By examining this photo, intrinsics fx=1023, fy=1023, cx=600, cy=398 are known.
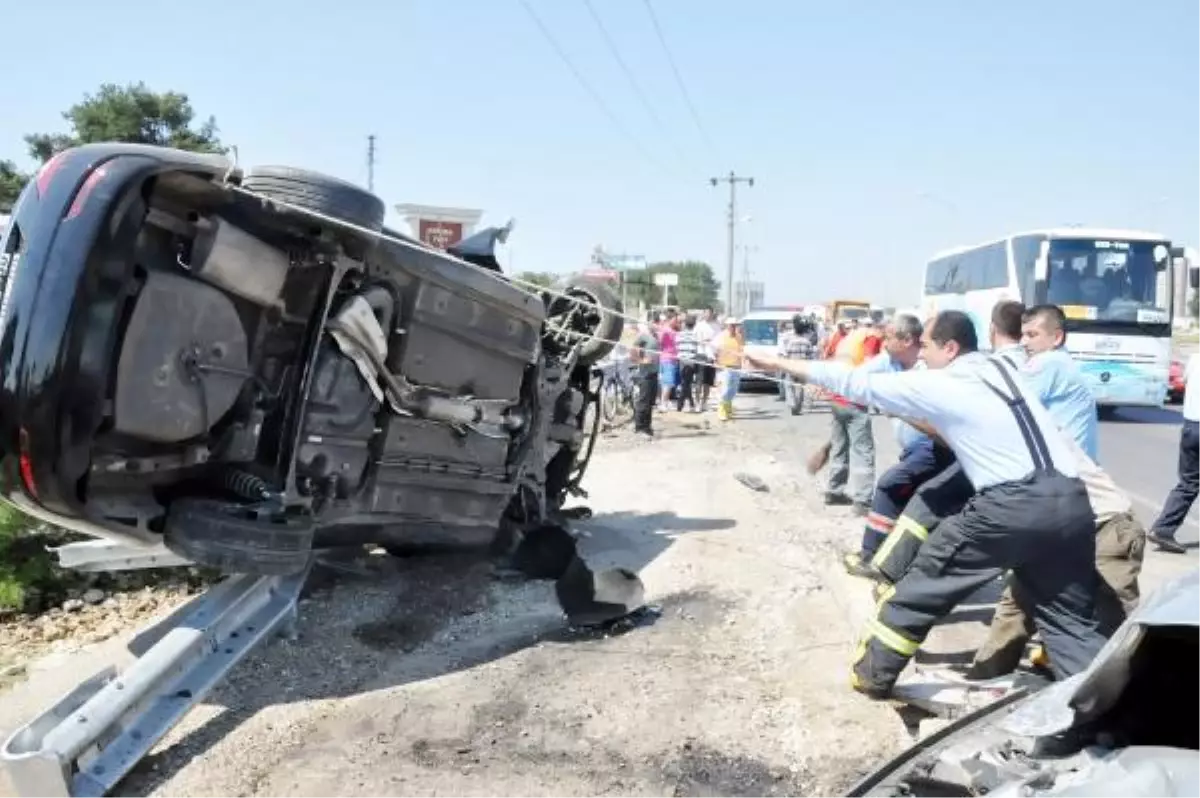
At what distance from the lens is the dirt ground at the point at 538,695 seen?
362cm

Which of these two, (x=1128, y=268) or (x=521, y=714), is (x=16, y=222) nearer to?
(x=521, y=714)

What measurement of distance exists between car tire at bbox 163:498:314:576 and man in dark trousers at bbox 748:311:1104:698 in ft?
7.53

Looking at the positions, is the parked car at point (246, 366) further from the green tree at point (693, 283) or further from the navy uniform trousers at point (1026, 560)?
the green tree at point (693, 283)

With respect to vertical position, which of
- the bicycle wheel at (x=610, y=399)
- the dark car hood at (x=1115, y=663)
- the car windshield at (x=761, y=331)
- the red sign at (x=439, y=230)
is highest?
the red sign at (x=439, y=230)

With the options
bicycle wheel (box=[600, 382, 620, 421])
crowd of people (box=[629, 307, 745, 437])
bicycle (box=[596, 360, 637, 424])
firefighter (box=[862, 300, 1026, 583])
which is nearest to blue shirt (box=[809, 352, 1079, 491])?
firefighter (box=[862, 300, 1026, 583])

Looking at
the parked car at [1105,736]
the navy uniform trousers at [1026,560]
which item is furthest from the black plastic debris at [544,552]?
the parked car at [1105,736]

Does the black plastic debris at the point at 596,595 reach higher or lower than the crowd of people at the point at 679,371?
lower

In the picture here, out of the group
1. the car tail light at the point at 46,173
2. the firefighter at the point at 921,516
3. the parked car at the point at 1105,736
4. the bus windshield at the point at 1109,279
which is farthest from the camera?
the bus windshield at the point at 1109,279

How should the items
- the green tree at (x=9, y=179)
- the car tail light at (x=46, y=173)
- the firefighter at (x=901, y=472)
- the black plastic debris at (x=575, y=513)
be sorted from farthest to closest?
the green tree at (x=9, y=179), the black plastic debris at (x=575, y=513), the firefighter at (x=901, y=472), the car tail light at (x=46, y=173)

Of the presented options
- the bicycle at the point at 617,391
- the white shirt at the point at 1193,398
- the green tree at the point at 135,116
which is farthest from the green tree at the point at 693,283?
the white shirt at the point at 1193,398

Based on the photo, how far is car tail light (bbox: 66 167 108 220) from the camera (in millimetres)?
3371

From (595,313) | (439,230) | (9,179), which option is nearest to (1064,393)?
(595,313)

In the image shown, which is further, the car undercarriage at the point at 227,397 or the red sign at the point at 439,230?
the red sign at the point at 439,230

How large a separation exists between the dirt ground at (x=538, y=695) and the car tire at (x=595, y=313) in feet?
4.40
